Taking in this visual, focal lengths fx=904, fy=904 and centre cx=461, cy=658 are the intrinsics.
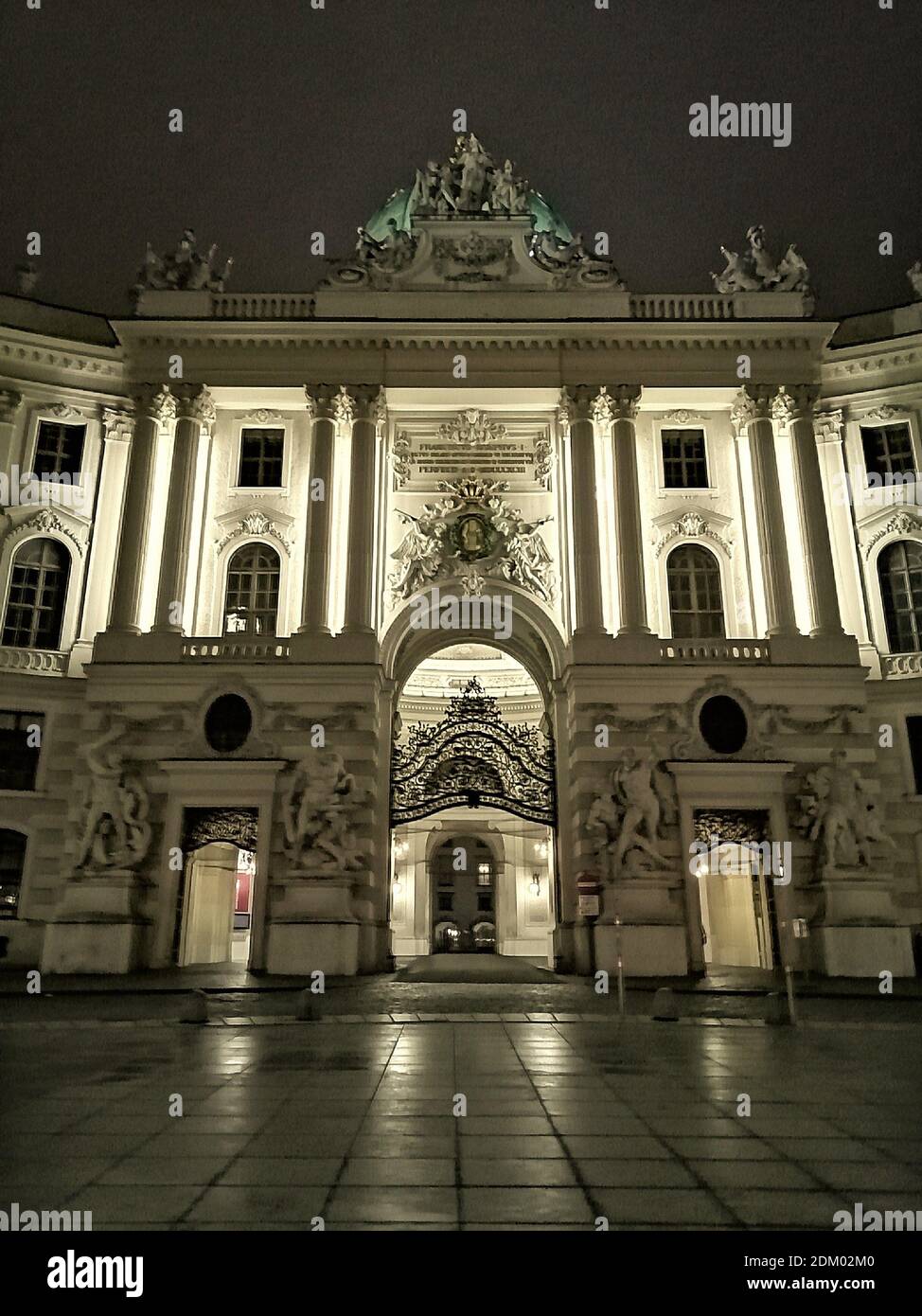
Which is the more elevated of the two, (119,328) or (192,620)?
(119,328)

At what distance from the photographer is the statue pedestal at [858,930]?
23.0m

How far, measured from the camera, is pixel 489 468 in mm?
30594

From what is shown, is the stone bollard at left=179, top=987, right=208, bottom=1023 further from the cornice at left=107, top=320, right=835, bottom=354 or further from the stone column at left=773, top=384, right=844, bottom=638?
the cornice at left=107, top=320, right=835, bottom=354

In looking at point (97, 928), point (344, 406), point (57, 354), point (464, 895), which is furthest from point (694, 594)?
point (464, 895)

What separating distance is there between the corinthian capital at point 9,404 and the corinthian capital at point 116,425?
2.67 meters

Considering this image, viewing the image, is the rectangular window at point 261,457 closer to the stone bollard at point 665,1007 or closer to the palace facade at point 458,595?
the palace facade at point 458,595

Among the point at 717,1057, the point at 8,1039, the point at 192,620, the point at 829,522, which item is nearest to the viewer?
the point at 717,1057

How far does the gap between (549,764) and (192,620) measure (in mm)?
12035

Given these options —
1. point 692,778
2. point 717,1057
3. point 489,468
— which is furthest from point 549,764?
point 717,1057

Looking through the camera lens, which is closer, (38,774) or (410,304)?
(38,774)

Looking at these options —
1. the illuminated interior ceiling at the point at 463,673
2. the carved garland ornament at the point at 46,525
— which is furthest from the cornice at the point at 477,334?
the illuminated interior ceiling at the point at 463,673

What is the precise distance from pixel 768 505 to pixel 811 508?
54.7 inches

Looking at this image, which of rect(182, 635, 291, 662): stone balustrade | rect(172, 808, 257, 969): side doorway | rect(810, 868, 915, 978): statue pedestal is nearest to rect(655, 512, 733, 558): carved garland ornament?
rect(810, 868, 915, 978): statue pedestal

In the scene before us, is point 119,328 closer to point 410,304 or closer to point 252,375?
point 252,375
